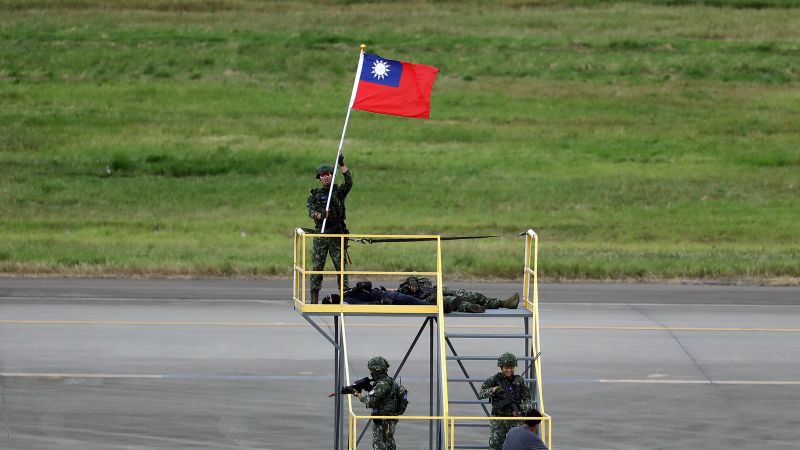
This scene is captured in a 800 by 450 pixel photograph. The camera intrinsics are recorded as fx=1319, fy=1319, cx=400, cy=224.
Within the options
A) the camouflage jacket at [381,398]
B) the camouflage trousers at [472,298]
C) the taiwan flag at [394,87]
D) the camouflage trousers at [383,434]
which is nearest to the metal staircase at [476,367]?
the camouflage trousers at [472,298]

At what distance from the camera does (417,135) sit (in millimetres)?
58812

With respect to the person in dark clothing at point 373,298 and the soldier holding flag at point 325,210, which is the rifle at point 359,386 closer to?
the person in dark clothing at point 373,298

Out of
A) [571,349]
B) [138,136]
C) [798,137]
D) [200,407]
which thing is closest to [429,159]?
[138,136]

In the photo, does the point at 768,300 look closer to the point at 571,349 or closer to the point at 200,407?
the point at 571,349

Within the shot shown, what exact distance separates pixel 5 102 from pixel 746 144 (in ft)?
112

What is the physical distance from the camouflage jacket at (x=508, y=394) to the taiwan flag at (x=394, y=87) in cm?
487

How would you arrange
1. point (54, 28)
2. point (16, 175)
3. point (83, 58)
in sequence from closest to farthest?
point (16, 175) < point (83, 58) < point (54, 28)

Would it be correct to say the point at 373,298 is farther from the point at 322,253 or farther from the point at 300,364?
the point at 300,364

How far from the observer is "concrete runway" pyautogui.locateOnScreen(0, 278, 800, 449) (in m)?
22.5

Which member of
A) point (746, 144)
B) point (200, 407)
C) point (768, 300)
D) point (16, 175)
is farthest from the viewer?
point (746, 144)

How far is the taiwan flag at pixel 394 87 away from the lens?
826 inches

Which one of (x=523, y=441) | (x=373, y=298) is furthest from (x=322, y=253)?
(x=523, y=441)

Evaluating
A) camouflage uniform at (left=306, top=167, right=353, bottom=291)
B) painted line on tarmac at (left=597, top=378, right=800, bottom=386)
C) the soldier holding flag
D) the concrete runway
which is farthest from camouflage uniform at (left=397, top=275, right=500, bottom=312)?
painted line on tarmac at (left=597, top=378, right=800, bottom=386)

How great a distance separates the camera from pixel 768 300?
35062 mm
